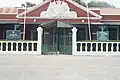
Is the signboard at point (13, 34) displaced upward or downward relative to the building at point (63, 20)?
downward

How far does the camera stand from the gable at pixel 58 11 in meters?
44.8

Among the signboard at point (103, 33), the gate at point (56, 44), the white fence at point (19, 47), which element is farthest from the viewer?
the signboard at point (103, 33)

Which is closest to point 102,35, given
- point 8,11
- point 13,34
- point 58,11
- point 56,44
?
point 58,11

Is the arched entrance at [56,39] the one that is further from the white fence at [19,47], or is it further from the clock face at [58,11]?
the clock face at [58,11]

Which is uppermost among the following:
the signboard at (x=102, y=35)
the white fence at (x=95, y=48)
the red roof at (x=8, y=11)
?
the red roof at (x=8, y=11)

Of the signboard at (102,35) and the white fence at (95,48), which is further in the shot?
the signboard at (102,35)

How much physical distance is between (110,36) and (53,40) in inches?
479

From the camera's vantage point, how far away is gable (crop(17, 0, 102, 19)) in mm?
44844

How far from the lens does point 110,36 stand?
47.0 meters

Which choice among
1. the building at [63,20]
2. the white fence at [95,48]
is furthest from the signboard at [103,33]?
the white fence at [95,48]

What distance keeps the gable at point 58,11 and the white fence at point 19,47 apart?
13.4m

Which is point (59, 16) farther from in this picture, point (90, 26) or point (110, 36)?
point (110, 36)

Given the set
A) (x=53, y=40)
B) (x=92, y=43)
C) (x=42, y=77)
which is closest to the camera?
(x=42, y=77)

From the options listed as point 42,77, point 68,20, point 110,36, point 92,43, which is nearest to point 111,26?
point 110,36
